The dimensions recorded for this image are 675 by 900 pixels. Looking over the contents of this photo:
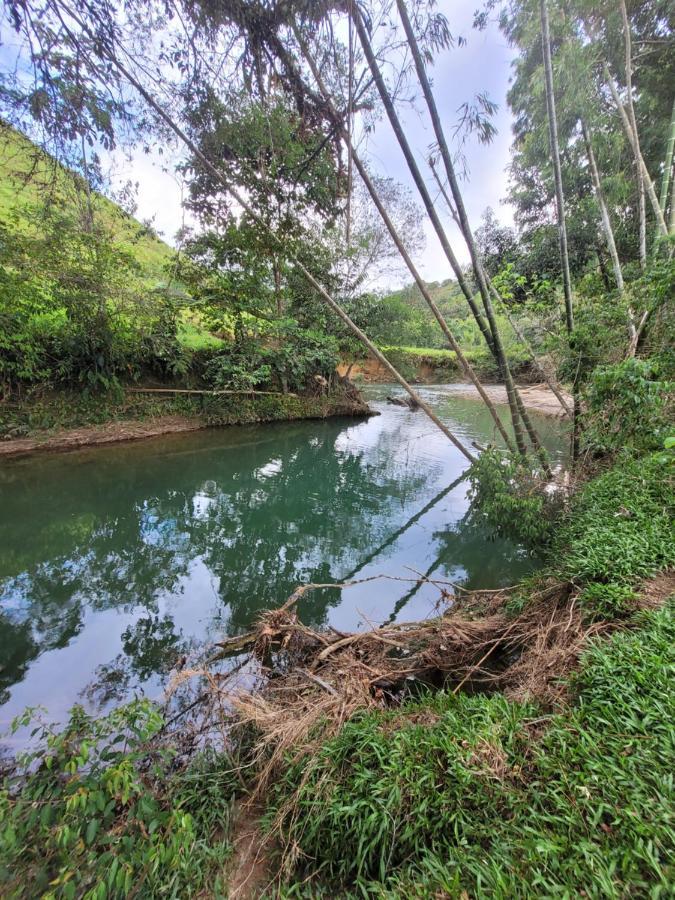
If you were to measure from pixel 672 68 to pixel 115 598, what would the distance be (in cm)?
1162

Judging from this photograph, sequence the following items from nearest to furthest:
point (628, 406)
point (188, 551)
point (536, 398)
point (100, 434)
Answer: point (628, 406), point (188, 551), point (100, 434), point (536, 398)

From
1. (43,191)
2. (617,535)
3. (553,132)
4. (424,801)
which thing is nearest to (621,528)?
(617,535)

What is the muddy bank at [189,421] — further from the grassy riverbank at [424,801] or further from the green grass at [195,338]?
the grassy riverbank at [424,801]

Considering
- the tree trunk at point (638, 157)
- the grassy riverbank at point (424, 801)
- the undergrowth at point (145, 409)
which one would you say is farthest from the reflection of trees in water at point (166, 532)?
the tree trunk at point (638, 157)

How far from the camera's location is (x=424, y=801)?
1.43 meters

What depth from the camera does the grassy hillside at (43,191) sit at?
3975 mm

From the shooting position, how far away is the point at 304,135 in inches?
168

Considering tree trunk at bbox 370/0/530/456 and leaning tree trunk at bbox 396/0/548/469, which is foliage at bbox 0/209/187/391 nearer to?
tree trunk at bbox 370/0/530/456

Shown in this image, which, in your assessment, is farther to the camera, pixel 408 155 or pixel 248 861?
pixel 408 155

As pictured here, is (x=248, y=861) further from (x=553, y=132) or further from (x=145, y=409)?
(x=145, y=409)

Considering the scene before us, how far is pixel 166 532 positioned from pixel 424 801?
4574 millimetres

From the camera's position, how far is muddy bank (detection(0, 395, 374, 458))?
7273 mm

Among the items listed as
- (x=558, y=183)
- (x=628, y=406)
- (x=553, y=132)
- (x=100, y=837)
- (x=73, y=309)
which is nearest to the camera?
(x=100, y=837)

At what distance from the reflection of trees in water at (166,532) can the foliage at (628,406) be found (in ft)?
10.2
